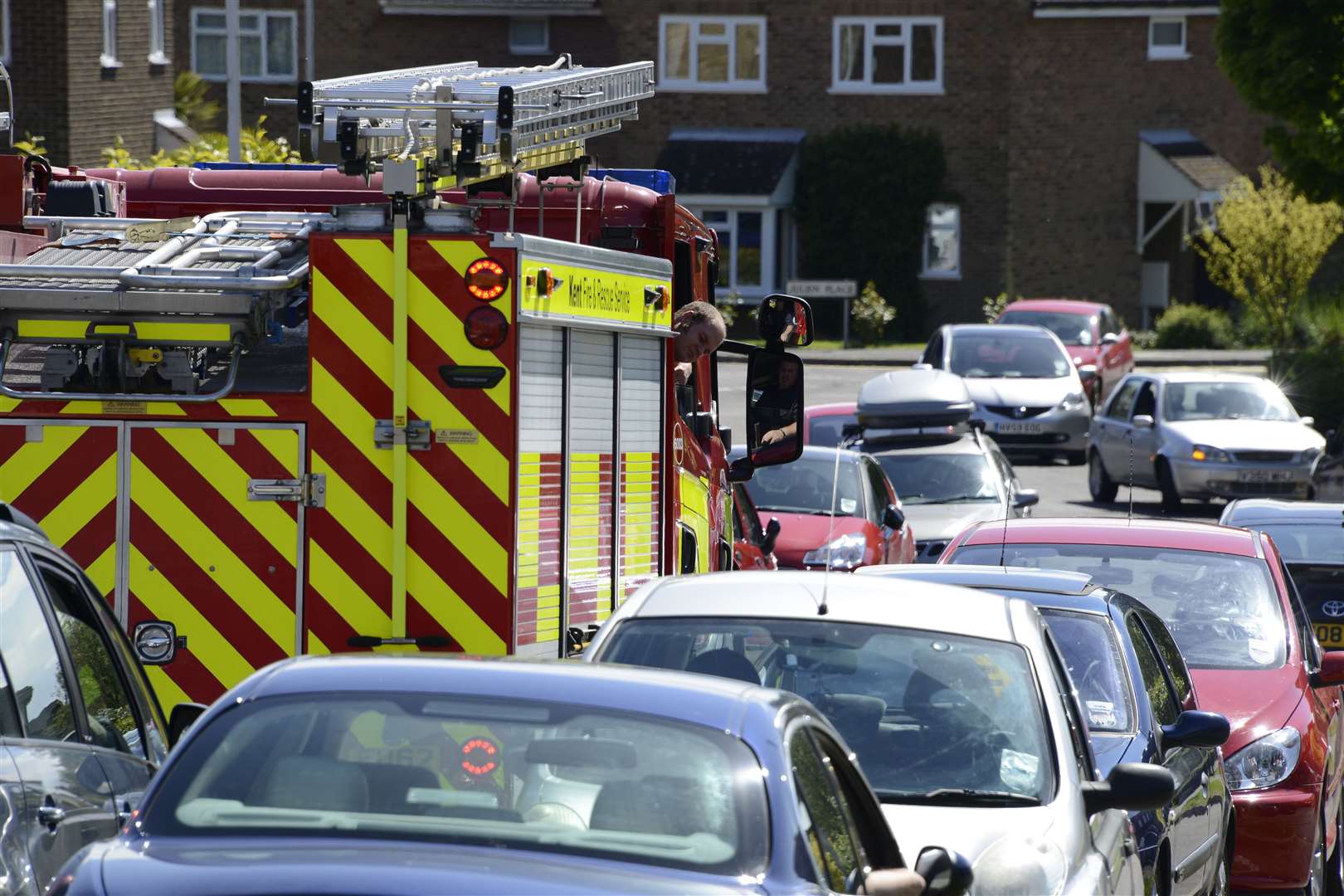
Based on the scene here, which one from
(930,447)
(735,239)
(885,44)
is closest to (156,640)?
(930,447)

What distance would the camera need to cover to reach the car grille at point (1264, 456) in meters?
22.1

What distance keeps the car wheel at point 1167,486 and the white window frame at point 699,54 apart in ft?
81.0

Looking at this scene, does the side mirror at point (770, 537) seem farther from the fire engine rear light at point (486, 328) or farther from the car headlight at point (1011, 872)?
the car headlight at point (1011, 872)

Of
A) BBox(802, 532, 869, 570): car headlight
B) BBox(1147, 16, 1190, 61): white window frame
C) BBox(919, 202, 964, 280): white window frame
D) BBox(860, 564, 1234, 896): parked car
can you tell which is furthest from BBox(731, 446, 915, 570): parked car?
BBox(1147, 16, 1190, 61): white window frame

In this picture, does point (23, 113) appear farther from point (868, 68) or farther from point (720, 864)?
point (720, 864)

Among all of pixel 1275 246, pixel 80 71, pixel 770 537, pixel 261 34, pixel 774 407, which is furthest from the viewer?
pixel 261 34

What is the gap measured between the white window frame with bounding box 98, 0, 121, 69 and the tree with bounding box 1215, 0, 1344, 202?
15.3 meters

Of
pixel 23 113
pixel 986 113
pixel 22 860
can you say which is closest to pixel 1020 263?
pixel 986 113

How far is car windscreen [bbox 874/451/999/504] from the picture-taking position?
58.4 ft

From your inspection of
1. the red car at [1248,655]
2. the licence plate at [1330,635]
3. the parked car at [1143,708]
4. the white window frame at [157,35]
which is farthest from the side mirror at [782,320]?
the white window frame at [157,35]

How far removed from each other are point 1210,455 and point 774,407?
43.1 feet

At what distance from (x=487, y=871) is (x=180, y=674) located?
12.8 ft

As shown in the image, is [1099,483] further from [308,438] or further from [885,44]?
[885,44]

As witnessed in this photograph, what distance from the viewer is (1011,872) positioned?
496 cm
